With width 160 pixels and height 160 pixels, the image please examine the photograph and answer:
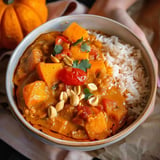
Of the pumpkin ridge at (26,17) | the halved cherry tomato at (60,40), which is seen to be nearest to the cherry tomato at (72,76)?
the halved cherry tomato at (60,40)

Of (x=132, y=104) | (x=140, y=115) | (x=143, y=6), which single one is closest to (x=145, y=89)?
(x=132, y=104)

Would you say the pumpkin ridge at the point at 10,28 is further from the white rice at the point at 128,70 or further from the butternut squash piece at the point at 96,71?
the butternut squash piece at the point at 96,71

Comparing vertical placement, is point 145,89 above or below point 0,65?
above

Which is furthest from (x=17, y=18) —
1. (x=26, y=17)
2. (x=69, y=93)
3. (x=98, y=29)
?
(x=69, y=93)

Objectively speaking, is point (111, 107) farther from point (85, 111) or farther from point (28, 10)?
point (28, 10)

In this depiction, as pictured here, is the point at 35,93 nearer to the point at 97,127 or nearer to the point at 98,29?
the point at 97,127

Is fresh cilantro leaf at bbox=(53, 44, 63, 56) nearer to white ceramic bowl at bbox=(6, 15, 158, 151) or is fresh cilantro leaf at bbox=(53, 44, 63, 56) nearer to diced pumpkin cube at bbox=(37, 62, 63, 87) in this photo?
diced pumpkin cube at bbox=(37, 62, 63, 87)
